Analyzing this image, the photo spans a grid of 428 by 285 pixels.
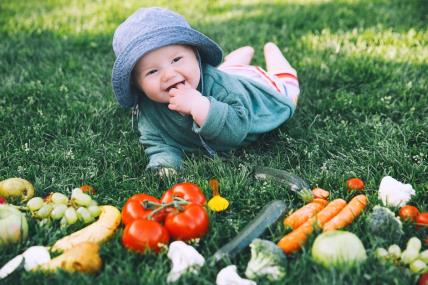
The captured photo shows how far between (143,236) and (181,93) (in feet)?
3.90

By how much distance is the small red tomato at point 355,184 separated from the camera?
2951 mm

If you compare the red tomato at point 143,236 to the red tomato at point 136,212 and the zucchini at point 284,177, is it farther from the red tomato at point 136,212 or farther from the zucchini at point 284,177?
the zucchini at point 284,177

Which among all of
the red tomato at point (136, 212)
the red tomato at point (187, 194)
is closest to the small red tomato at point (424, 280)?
the red tomato at point (187, 194)

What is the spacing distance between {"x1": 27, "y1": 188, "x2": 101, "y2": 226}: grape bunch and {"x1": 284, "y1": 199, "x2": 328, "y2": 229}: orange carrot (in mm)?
1069

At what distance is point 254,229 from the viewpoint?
8.12ft

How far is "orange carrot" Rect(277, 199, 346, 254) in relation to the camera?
7.93ft

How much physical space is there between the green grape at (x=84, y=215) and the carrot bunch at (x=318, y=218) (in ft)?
3.48

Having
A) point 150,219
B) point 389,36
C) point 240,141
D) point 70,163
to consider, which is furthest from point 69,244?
point 389,36

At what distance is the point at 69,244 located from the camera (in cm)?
248

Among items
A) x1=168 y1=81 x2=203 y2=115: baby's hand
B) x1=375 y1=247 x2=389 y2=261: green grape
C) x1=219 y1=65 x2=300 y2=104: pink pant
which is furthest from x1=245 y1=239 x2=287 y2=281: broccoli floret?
x1=219 y1=65 x2=300 y2=104: pink pant

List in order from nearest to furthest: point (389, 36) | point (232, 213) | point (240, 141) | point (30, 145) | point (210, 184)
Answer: point (232, 213) < point (210, 184) < point (240, 141) < point (30, 145) < point (389, 36)

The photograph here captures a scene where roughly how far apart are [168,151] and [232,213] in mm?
950

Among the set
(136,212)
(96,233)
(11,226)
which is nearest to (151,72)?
(136,212)

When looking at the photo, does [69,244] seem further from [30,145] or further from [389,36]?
[389,36]
